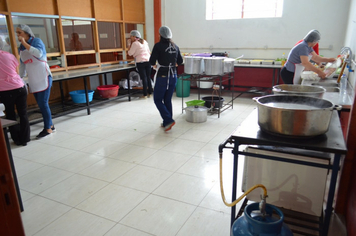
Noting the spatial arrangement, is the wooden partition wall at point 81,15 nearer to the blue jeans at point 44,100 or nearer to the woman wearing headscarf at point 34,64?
the woman wearing headscarf at point 34,64

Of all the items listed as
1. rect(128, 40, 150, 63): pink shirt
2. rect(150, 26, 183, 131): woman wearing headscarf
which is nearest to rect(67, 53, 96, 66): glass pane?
rect(128, 40, 150, 63): pink shirt

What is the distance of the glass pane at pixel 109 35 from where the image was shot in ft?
19.4

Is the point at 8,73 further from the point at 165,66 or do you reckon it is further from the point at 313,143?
the point at 313,143

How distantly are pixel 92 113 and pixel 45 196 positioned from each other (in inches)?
106

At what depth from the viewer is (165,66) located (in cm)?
359

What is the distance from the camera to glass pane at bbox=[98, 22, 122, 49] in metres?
5.91

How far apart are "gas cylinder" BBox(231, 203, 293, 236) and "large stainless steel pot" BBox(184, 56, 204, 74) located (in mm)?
3246

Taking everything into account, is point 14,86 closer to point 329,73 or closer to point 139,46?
point 139,46

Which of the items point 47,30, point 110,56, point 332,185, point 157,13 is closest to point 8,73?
point 47,30

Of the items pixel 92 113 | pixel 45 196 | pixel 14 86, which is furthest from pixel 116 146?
pixel 92 113

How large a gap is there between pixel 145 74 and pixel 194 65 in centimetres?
162

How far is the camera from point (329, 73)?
3334 mm

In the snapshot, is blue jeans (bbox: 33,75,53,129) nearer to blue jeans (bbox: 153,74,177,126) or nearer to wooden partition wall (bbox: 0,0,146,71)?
wooden partition wall (bbox: 0,0,146,71)

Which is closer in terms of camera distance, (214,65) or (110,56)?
(214,65)
